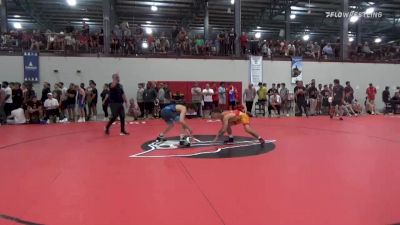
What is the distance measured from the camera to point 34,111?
43.0 ft

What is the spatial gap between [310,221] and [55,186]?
321 cm

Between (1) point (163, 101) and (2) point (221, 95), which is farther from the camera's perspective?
(2) point (221, 95)

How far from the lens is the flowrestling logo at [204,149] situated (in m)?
6.68

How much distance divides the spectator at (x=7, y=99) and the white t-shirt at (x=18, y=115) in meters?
0.38

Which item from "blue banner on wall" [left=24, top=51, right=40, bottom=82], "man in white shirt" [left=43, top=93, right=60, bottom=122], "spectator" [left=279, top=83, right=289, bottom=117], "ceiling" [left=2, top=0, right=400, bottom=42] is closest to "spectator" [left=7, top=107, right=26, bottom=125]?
"man in white shirt" [left=43, top=93, right=60, bottom=122]

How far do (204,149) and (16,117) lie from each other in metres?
8.87

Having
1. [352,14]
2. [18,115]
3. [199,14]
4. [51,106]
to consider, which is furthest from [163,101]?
[352,14]

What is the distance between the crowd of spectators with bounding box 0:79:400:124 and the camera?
43.4 ft

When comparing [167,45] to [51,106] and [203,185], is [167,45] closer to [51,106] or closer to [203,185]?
[51,106]

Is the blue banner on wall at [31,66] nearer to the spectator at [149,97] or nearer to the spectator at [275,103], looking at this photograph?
the spectator at [149,97]

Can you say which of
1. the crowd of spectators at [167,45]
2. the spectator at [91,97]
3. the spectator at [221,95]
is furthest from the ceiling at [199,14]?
the spectator at [91,97]

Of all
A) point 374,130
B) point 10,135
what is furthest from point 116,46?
point 374,130

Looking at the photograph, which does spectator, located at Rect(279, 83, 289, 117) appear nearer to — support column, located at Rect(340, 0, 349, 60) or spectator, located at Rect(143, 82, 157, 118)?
support column, located at Rect(340, 0, 349, 60)

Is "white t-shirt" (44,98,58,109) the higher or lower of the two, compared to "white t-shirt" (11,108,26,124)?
higher
